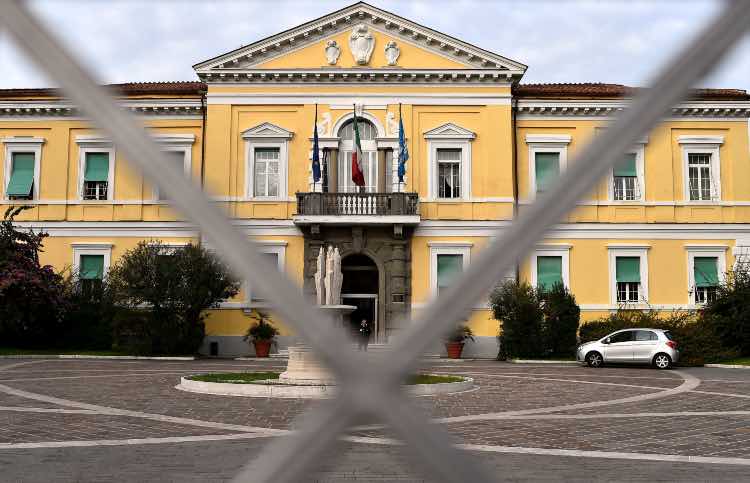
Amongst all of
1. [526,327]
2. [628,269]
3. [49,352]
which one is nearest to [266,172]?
[49,352]

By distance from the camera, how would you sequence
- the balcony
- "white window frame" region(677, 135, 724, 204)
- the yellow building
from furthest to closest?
1. "white window frame" region(677, 135, 724, 204)
2. the yellow building
3. the balcony

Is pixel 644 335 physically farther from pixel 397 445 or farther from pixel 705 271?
pixel 397 445

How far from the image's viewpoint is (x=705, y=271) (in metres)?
29.4

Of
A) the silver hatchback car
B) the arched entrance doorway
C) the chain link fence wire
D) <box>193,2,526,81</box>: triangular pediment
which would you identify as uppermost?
<box>193,2,526,81</box>: triangular pediment

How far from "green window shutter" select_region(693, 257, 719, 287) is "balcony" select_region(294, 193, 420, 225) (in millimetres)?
11704

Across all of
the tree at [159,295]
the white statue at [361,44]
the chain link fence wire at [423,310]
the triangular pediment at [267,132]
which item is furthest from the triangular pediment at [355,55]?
the chain link fence wire at [423,310]

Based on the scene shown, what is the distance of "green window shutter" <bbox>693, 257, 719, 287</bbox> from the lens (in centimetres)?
2919

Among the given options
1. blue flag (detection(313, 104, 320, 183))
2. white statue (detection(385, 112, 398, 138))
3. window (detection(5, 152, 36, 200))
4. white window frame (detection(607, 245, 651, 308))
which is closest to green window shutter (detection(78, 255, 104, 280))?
window (detection(5, 152, 36, 200))

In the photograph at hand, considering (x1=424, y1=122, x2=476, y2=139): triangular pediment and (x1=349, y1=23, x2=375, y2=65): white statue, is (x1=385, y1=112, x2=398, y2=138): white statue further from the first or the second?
(x1=349, y1=23, x2=375, y2=65): white statue

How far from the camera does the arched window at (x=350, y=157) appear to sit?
2908 cm

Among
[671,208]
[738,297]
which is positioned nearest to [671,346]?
[738,297]

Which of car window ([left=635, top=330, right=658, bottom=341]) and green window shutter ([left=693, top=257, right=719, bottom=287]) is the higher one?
green window shutter ([left=693, top=257, right=719, bottom=287])

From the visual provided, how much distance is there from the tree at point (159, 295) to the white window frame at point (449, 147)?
954 cm

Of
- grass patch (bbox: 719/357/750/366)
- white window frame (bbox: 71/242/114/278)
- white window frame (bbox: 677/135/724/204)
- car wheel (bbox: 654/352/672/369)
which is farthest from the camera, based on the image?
white window frame (bbox: 71/242/114/278)
